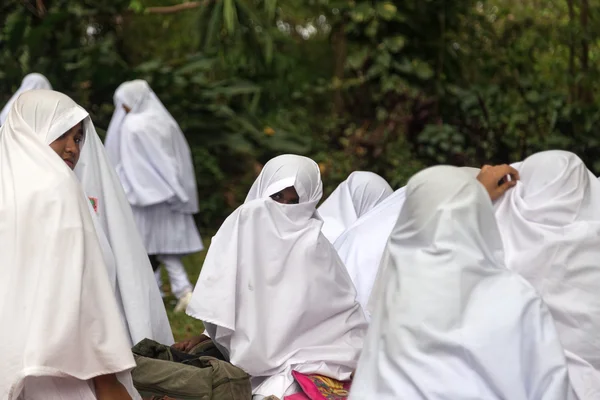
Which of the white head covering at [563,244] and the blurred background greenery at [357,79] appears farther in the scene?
the blurred background greenery at [357,79]

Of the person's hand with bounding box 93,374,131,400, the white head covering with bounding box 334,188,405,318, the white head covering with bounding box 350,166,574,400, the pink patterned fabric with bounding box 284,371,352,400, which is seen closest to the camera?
the person's hand with bounding box 93,374,131,400

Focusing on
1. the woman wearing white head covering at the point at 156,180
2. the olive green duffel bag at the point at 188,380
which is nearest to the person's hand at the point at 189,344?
the olive green duffel bag at the point at 188,380

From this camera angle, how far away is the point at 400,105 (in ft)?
42.1

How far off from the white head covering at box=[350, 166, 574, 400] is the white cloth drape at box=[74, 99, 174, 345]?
1589mm

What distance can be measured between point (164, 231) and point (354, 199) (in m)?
2.44

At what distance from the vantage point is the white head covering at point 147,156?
8.41 metres

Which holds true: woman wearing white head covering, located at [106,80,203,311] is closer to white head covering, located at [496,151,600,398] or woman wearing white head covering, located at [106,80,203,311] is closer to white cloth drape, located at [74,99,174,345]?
white cloth drape, located at [74,99,174,345]

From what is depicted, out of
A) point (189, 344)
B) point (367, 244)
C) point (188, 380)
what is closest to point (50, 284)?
point (188, 380)

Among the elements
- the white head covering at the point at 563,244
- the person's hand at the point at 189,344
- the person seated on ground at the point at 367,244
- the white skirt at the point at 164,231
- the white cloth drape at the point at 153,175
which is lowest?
the white skirt at the point at 164,231

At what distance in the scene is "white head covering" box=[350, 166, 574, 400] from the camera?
337cm

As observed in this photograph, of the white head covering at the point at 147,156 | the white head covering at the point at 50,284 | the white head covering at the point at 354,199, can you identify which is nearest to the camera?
the white head covering at the point at 50,284

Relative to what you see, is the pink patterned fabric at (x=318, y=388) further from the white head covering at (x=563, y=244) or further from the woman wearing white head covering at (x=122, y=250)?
the white head covering at (x=563, y=244)

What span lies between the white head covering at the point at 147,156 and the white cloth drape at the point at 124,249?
10.7ft

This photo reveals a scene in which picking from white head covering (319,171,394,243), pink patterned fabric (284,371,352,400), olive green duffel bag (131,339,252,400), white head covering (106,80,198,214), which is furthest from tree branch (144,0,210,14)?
olive green duffel bag (131,339,252,400)
